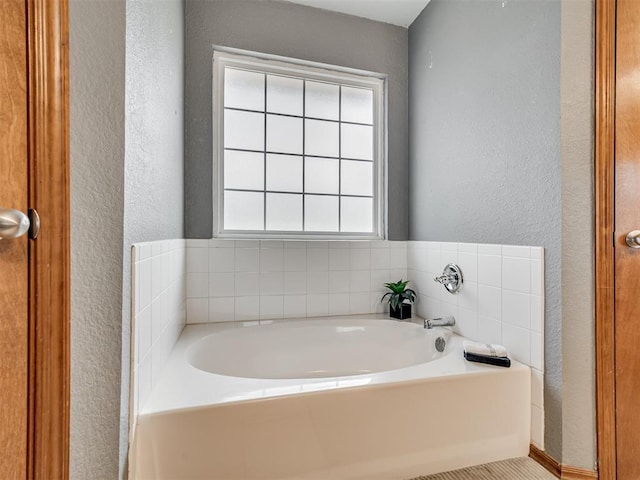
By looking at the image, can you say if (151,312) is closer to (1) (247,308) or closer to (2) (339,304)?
(1) (247,308)

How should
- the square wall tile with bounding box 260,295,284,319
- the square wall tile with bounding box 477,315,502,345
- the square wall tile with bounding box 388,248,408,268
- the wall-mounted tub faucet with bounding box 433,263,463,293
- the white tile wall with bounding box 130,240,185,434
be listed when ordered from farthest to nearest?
the square wall tile with bounding box 388,248,408,268 < the square wall tile with bounding box 260,295,284,319 < the wall-mounted tub faucet with bounding box 433,263,463,293 < the square wall tile with bounding box 477,315,502,345 < the white tile wall with bounding box 130,240,185,434

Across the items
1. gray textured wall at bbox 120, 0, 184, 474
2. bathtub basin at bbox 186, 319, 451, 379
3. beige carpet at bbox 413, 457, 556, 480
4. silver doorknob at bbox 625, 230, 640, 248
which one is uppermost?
gray textured wall at bbox 120, 0, 184, 474

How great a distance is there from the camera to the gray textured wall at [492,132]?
44.9 inches

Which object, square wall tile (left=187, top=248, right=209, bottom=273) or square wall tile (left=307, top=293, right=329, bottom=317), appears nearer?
square wall tile (left=187, top=248, right=209, bottom=273)

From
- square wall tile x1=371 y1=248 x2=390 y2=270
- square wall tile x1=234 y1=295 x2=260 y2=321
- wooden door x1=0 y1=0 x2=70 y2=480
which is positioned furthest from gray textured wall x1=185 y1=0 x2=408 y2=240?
wooden door x1=0 y1=0 x2=70 y2=480

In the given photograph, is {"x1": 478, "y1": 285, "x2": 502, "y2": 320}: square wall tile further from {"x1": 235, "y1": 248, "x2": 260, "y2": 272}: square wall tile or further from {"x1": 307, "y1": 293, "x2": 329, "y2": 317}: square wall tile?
{"x1": 235, "y1": 248, "x2": 260, "y2": 272}: square wall tile

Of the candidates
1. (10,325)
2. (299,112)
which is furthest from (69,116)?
(299,112)

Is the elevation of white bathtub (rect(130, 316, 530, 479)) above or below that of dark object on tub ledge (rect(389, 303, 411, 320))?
below

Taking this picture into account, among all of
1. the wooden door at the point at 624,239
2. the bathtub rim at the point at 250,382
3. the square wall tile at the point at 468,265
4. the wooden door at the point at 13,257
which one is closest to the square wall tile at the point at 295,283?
the bathtub rim at the point at 250,382

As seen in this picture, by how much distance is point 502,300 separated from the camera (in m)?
1.35

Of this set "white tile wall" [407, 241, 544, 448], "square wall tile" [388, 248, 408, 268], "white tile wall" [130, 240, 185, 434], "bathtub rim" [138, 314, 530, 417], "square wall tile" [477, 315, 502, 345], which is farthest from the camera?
"square wall tile" [388, 248, 408, 268]

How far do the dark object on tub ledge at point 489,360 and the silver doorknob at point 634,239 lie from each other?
0.62 meters

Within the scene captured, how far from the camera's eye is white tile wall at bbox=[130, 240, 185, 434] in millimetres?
795

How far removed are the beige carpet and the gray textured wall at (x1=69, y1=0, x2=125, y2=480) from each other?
103 centimetres
